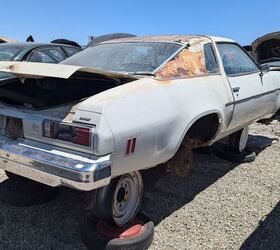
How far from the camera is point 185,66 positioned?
11.7 feet

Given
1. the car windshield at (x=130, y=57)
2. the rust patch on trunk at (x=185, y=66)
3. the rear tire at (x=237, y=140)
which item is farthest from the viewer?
the rear tire at (x=237, y=140)

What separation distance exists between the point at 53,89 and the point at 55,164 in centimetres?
99

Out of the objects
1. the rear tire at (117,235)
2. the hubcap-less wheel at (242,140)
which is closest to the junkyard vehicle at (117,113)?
the rear tire at (117,235)

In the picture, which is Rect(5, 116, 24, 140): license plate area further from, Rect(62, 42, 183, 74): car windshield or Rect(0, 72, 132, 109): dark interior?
Rect(62, 42, 183, 74): car windshield

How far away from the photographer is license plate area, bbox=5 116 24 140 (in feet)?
9.68

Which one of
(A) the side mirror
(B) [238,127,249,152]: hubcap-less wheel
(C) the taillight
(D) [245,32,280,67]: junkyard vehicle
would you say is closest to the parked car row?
(C) the taillight

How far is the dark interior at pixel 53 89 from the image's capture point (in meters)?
3.14

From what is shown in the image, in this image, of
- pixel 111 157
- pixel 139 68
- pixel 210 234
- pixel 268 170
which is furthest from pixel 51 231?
pixel 268 170

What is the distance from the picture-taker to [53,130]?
271 cm

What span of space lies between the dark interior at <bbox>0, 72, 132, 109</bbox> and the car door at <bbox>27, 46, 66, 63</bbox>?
2900 mm

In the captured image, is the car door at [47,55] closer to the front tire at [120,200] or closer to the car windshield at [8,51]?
the car windshield at [8,51]

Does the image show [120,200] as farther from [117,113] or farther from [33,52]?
[33,52]

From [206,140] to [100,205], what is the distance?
148 centimetres

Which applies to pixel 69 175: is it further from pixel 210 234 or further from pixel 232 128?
pixel 232 128
